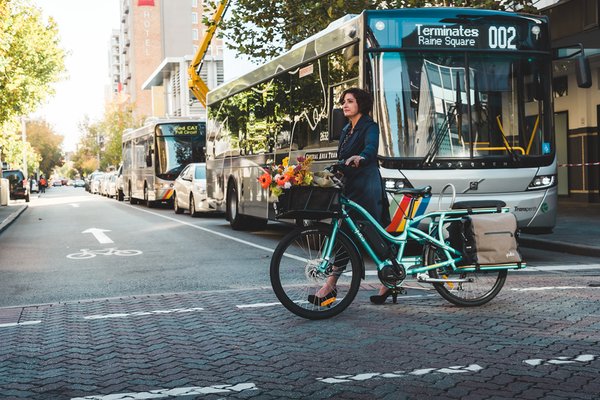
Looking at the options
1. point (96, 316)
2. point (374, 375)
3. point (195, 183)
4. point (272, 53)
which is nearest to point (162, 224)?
point (195, 183)

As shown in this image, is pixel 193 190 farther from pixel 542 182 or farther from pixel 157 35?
pixel 157 35

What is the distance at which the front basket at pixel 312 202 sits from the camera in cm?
662

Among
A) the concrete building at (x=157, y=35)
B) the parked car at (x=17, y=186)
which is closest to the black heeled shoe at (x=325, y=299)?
the parked car at (x=17, y=186)

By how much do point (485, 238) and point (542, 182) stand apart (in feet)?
14.6

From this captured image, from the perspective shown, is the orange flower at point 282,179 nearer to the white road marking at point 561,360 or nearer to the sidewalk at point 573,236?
the white road marking at point 561,360

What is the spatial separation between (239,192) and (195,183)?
7.09 m

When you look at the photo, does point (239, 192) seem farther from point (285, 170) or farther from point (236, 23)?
point (285, 170)

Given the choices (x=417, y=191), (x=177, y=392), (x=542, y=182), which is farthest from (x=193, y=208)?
(x=177, y=392)

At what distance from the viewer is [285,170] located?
668 cm

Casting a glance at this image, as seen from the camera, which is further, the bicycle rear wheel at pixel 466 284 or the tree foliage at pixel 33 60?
the tree foliage at pixel 33 60

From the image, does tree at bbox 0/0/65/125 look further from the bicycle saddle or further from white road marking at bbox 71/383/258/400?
white road marking at bbox 71/383/258/400

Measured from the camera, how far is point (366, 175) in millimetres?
7102

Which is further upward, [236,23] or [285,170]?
[236,23]

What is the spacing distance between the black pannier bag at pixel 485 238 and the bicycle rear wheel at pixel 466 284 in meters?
0.17
